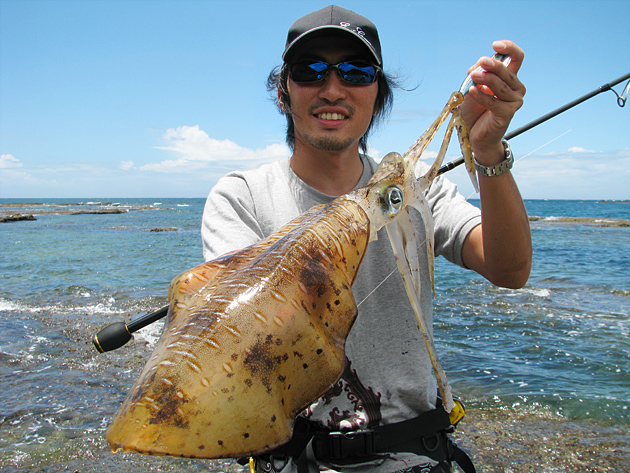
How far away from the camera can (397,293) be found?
2.45m

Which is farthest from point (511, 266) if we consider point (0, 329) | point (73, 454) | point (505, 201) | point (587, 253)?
point (587, 253)

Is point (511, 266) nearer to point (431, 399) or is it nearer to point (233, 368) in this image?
point (431, 399)

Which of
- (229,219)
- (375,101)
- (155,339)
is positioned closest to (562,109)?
(375,101)

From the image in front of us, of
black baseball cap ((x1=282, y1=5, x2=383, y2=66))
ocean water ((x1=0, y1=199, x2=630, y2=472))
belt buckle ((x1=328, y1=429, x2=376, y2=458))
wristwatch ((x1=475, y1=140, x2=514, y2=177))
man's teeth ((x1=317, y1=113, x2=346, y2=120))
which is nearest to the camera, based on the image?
belt buckle ((x1=328, y1=429, x2=376, y2=458))

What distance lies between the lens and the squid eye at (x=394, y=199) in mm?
1938

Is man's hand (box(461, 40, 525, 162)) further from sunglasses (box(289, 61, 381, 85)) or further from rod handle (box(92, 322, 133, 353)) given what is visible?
rod handle (box(92, 322, 133, 353))

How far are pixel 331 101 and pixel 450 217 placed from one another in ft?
3.25

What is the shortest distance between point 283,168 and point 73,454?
4.34 meters

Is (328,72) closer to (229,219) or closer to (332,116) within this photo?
(332,116)

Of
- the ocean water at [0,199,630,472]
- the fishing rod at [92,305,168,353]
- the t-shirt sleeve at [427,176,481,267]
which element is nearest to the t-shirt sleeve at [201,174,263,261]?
the fishing rod at [92,305,168,353]

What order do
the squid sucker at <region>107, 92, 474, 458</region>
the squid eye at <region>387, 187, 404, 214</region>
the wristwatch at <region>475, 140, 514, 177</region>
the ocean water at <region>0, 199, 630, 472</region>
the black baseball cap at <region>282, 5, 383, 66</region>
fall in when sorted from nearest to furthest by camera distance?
the squid sucker at <region>107, 92, 474, 458</region> → the squid eye at <region>387, 187, 404, 214</region> → the wristwatch at <region>475, 140, 514, 177</region> → the black baseball cap at <region>282, 5, 383, 66</region> → the ocean water at <region>0, 199, 630, 472</region>

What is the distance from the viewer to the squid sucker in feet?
3.81

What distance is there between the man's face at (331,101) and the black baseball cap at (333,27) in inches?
2.4

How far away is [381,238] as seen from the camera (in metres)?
2.54
